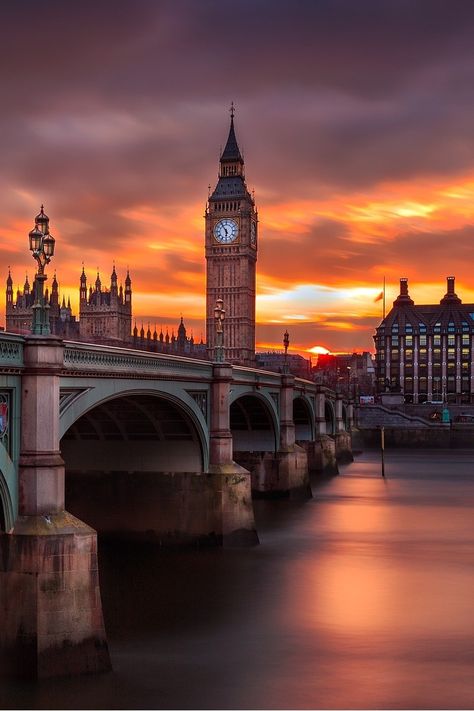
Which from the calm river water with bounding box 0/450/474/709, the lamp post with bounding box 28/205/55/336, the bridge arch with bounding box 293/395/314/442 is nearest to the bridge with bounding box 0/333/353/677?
the bridge arch with bounding box 293/395/314/442

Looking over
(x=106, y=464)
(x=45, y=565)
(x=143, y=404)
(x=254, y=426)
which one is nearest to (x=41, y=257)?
(x=45, y=565)

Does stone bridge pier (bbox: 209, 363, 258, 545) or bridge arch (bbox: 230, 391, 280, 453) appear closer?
stone bridge pier (bbox: 209, 363, 258, 545)

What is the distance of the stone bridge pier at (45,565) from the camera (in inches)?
737

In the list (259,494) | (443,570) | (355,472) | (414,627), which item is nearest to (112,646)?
(414,627)

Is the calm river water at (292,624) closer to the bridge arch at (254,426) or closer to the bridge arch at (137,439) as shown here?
the bridge arch at (137,439)

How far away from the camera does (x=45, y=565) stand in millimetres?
19109

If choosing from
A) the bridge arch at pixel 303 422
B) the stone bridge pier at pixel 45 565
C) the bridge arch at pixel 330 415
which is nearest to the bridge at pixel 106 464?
the stone bridge pier at pixel 45 565

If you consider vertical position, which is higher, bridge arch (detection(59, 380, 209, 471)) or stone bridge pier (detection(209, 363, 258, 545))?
bridge arch (detection(59, 380, 209, 471))

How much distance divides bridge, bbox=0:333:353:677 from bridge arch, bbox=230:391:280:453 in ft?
0.28

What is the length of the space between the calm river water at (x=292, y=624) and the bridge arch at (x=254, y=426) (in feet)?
31.0

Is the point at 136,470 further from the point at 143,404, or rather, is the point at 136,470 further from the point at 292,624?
the point at 292,624

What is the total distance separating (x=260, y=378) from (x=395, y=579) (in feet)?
61.1

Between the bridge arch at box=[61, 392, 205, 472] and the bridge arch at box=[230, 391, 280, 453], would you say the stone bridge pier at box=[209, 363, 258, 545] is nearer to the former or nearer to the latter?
the bridge arch at box=[61, 392, 205, 472]

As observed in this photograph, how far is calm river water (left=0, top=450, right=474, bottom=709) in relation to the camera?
19141mm
